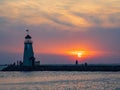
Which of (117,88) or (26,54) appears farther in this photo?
(26,54)

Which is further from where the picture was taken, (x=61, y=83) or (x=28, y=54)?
(x=28, y=54)

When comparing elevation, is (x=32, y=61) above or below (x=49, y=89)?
above

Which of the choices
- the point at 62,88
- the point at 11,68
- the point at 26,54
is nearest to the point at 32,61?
the point at 26,54

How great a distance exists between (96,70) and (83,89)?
4820 cm

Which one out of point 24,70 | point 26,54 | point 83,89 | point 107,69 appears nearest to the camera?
point 83,89

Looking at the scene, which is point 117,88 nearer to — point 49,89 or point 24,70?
point 49,89

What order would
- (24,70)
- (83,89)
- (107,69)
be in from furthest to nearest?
(107,69) → (24,70) → (83,89)

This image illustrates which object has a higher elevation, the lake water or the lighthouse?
the lighthouse

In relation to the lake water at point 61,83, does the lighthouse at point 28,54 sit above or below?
above

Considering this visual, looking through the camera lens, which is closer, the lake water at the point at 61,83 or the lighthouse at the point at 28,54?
the lake water at the point at 61,83

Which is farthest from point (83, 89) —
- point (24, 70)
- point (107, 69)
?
point (107, 69)

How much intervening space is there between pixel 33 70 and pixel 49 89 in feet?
137

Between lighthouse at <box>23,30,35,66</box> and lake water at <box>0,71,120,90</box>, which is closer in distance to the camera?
lake water at <box>0,71,120,90</box>

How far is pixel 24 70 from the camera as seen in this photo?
80688 millimetres
